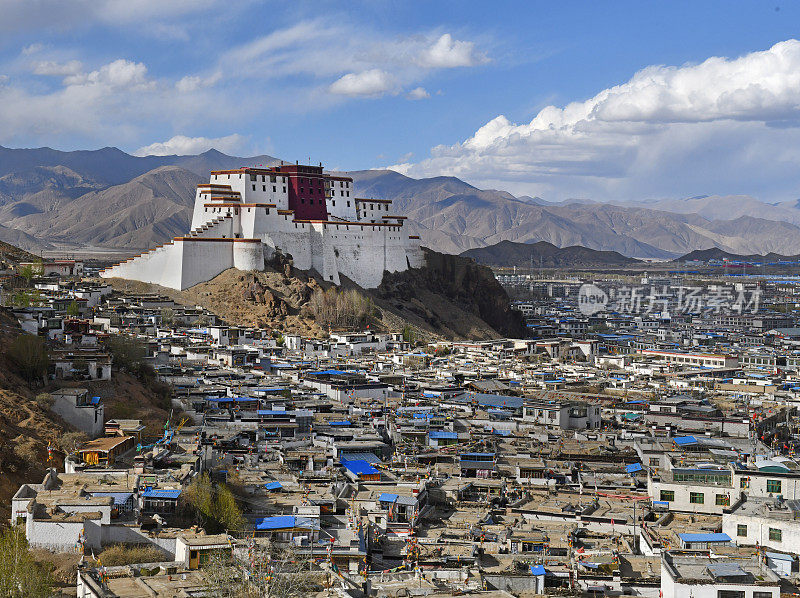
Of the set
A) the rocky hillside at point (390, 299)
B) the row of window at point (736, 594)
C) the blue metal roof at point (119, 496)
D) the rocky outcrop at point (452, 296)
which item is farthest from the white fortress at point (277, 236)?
the row of window at point (736, 594)

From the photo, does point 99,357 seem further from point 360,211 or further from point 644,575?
point 360,211

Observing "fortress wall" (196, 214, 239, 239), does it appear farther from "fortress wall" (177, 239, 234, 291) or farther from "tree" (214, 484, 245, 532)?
"tree" (214, 484, 245, 532)

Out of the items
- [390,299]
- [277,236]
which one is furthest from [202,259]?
Answer: [390,299]

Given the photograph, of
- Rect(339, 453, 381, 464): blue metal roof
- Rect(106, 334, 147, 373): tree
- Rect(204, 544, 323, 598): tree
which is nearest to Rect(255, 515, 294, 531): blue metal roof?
Rect(204, 544, 323, 598): tree

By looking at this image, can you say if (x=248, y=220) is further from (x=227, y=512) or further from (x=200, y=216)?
(x=227, y=512)

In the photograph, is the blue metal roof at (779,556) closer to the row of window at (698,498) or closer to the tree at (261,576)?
the row of window at (698,498)
